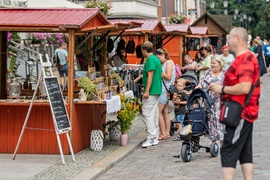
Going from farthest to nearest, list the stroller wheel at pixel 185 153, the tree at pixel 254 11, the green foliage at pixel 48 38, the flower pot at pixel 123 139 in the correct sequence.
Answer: the tree at pixel 254 11
the green foliage at pixel 48 38
the flower pot at pixel 123 139
the stroller wheel at pixel 185 153

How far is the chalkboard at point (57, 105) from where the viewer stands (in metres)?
11.3

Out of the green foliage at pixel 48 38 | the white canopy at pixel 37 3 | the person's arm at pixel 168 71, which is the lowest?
the person's arm at pixel 168 71

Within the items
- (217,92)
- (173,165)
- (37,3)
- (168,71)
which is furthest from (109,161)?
(37,3)

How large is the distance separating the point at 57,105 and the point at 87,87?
0.88m

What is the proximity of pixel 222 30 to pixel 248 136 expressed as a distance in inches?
1490

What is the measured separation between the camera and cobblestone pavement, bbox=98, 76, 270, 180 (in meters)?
10.5

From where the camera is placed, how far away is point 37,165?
36.4 ft

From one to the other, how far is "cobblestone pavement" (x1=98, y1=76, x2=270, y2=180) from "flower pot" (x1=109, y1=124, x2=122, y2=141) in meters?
0.78

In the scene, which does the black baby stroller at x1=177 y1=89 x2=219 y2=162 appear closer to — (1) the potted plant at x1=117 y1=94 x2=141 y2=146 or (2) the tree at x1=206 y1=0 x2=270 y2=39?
(1) the potted plant at x1=117 y1=94 x2=141 y2=146

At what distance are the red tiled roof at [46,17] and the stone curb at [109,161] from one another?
2.16m

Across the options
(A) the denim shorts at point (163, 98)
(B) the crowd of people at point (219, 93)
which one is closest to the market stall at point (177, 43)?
(B) the crowd of people at point (219, 93)

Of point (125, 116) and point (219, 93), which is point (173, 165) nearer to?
point (125, 116)

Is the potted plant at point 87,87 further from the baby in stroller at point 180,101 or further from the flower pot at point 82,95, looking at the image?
the baby in stroller at point 180,101

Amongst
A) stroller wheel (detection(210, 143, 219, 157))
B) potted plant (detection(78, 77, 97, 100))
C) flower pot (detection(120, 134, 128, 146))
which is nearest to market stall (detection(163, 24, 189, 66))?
flower pot (detection(120, 134, 128, 146))
